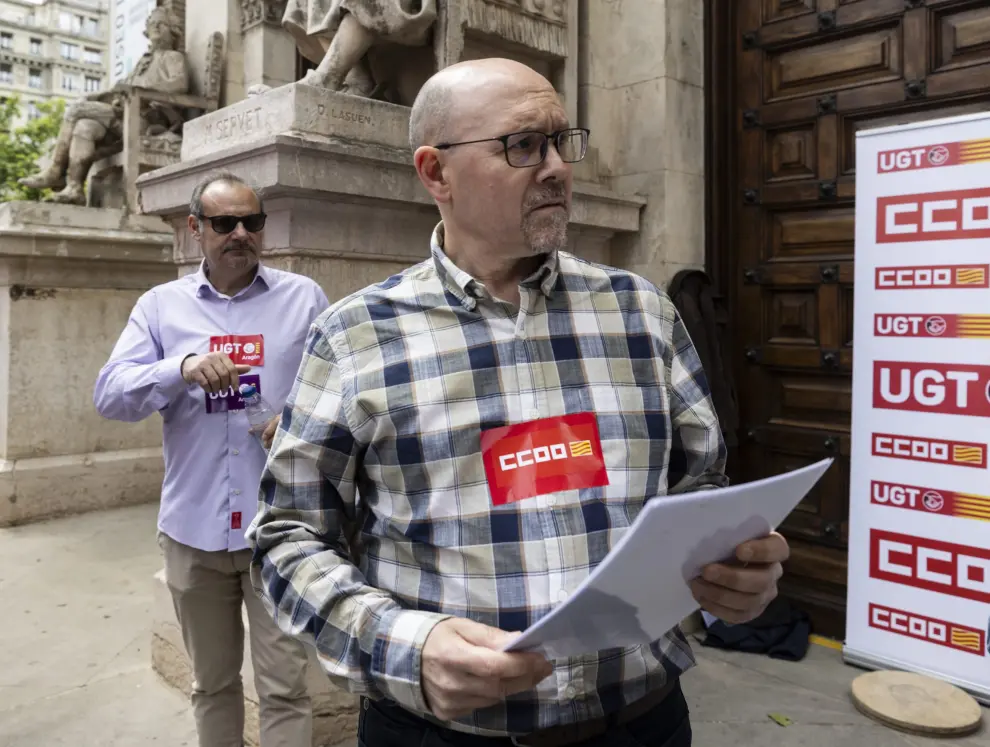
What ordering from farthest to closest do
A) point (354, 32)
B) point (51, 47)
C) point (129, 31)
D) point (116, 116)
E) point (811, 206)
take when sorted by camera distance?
point (51, 47), point (129, 31), point (116, 116), point (811, 206), point (354, 32)

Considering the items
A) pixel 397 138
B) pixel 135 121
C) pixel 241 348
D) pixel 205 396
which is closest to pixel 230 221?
pixel 241 348

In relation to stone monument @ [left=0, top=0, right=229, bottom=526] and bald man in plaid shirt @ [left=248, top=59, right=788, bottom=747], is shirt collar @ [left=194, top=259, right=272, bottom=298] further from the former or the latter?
stone monument @ [left=0, top=0, right=229, bottom=526]

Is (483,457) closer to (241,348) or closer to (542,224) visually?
(542,224)

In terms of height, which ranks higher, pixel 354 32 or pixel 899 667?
pixel 354 32

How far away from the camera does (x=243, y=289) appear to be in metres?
2.68

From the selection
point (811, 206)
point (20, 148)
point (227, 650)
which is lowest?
point (227, 650)

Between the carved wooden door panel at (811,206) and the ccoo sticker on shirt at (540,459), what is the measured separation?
9.69 feet

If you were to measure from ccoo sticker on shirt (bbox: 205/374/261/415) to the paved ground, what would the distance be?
62.5 inches

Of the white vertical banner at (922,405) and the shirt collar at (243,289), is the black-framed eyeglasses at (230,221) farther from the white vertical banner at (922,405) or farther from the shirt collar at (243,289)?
the white vertical banner at (922,405)

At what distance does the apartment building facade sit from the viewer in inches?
2655

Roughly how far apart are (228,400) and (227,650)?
85 cm

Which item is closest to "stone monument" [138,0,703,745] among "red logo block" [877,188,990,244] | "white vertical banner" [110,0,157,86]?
"red logo block" [877,188,990,244]

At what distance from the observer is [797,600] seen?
4.12 m

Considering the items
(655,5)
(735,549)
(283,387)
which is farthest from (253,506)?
(655,5)
